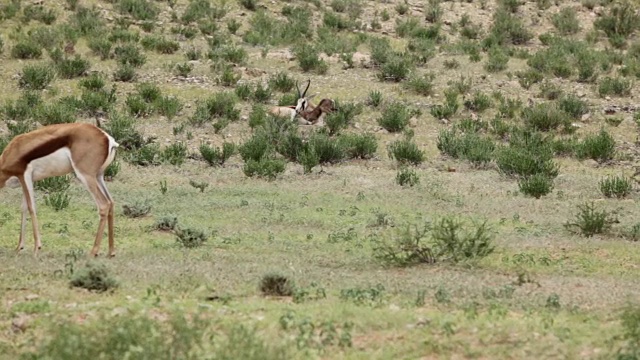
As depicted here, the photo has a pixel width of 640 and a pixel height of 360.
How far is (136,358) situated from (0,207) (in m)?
8.82

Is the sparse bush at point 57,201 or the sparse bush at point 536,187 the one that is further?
the sparse bush at point 536,187

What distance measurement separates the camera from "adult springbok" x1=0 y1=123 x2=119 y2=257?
382 inches

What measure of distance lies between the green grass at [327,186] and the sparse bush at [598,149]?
0.05m

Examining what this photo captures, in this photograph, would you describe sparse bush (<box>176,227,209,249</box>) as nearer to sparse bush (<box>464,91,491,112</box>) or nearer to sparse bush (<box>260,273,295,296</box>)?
sparse bush (<box>260,273,295,296</box>)

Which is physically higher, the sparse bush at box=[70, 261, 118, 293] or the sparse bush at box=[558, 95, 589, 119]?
the sparse bush at box=[70, 261, 118, 293]

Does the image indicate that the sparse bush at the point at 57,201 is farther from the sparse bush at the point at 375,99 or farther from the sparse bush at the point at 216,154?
the sparse bush at the point at 375,99

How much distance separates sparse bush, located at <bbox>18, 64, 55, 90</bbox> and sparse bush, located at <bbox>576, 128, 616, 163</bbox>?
40.7 feet

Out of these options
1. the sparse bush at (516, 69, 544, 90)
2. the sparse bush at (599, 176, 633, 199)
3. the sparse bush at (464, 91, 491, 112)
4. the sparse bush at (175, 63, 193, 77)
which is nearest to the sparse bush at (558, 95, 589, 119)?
the sparse bush at (464, 91, 491, 112)

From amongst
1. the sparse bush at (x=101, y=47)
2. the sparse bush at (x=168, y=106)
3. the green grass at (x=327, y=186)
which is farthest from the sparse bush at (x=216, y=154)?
the sparse bush at (x=101, y=47)

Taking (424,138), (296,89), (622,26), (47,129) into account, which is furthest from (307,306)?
(622,26)

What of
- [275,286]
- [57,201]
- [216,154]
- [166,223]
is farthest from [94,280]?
[216,154]

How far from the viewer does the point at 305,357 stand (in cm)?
653

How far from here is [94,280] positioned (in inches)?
327

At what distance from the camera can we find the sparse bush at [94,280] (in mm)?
8281
